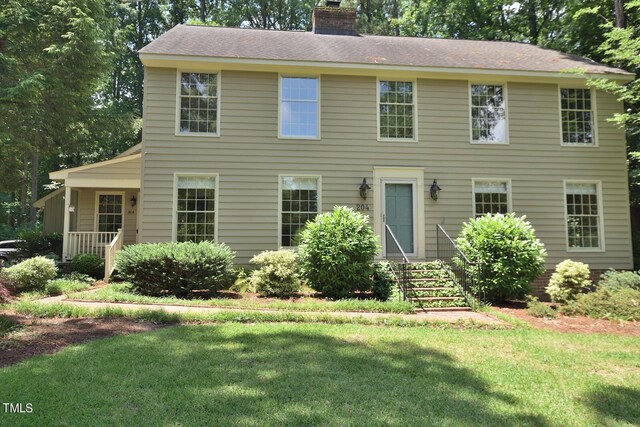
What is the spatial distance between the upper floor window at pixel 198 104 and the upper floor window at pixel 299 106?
185 centimetres

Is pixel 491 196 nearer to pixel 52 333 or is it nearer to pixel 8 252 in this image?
pixel 52 333

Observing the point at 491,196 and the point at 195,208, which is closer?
the point at 195,208

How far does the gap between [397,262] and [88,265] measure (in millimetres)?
8411

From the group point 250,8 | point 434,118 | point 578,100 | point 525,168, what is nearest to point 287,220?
point 434,118

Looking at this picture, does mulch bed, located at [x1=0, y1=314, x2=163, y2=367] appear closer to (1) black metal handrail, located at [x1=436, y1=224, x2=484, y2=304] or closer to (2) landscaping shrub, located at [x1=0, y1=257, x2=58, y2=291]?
(2) landscaping shrub, located at [x1=0, y1=257, x2=58, y2=291]

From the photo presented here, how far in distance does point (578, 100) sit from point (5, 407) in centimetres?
1419

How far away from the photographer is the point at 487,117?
1157 cm

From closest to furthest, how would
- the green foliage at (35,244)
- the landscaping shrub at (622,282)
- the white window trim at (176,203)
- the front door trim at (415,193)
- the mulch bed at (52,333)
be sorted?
the mulch bed at (52,333)
the landscaping shrub at (622,282)
the white window trim at (176,203)
the front door trim at (415,193)
the green foliage at (35,244)

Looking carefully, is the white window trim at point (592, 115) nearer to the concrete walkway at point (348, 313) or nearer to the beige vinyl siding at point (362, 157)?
the beige vinyl siding at point (362, 157)

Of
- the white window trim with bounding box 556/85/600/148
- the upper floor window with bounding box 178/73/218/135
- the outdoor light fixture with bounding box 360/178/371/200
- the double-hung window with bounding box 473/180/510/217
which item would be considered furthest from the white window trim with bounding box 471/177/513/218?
the upper floor window with bounding box 178/73/218/135

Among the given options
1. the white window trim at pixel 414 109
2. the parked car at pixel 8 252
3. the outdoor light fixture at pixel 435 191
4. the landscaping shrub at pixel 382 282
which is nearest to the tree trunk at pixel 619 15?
the white window trim at pixel 414 109

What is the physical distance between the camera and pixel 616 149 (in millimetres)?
11695

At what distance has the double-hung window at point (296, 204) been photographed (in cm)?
1077

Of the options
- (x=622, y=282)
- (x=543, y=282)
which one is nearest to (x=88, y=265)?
(x=543, y=282)
